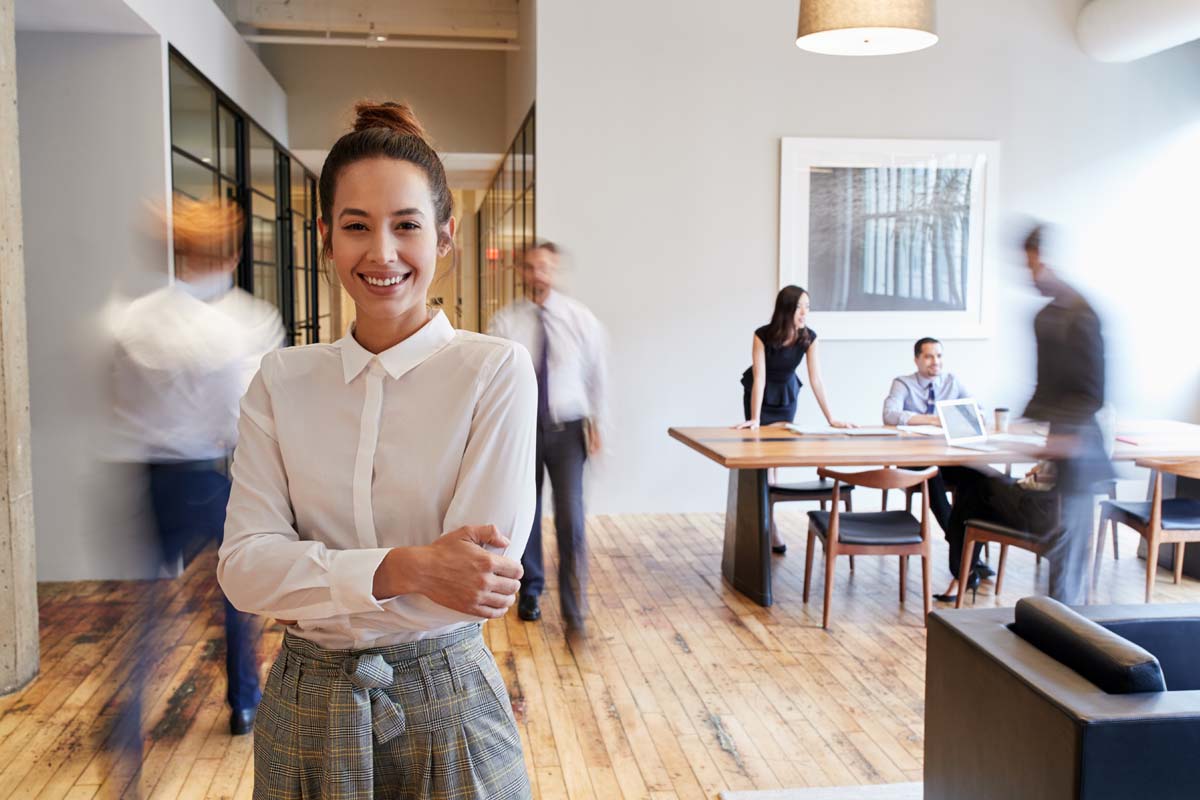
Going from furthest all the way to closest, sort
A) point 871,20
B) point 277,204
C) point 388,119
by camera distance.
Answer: point 277,204 < point 871,20 < point 388,119

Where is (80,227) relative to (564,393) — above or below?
above

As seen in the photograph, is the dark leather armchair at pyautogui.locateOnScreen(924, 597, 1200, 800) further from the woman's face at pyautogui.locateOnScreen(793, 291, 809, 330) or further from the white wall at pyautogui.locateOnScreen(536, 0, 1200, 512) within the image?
the white wall at pyautogui.locateOnScreen(536, 0, 1200, 512)

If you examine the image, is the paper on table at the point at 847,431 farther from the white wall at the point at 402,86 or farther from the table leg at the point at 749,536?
the white wall at the point at 402,86

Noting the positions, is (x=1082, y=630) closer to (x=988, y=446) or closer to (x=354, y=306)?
(x=354, y=306)

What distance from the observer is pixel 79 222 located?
5.36m

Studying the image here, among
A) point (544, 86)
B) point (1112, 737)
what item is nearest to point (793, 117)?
point (544, 86)

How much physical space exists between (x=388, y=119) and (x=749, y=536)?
4227 mm

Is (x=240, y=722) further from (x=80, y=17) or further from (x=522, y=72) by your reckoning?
(x=522, y=72)

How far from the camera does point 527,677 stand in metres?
4.13

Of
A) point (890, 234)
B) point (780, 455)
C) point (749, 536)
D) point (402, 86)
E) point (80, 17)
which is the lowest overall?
point (749, 536)

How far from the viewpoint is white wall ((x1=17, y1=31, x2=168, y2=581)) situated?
5.33 meters

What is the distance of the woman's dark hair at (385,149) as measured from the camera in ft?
4.02

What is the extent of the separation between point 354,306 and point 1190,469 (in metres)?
4.59

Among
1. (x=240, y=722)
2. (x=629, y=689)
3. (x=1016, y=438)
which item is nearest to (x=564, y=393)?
(x=629, y=689)
